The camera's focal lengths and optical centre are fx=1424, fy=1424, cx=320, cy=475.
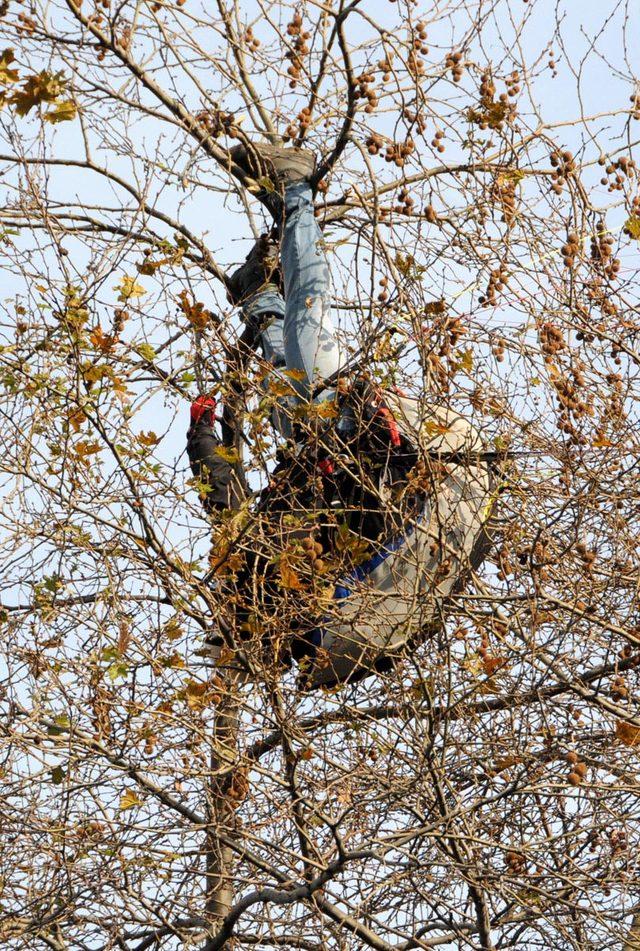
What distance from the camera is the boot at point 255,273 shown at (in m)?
7.76

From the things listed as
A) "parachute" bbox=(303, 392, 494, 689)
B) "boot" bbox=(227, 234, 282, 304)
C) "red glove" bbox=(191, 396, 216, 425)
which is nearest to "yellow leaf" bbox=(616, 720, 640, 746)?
"parachute" bbox=(303, 392, 494, 689)

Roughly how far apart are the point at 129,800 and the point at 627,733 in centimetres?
210

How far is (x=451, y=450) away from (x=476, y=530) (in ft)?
1.63

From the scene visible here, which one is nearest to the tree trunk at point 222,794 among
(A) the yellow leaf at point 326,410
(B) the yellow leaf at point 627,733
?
(A) the yellow leaf at point 326,410

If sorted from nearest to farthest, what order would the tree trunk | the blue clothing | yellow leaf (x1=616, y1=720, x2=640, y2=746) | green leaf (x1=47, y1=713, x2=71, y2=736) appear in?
green leaf (x1=47, y1=713, x2=71, y2=736), the tree trunk, yellow leaf (x1=616, y1=720, x2=640, y2=746), the blue clothing

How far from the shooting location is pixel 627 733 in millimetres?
6016

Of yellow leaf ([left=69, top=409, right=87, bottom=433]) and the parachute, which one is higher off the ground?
yellow leaf ([left=69, top=409, right=87, bottom=433])

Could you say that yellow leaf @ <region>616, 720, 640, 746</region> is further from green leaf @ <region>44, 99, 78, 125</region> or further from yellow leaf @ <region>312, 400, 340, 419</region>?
green leaf @ <region>44, 99, 78, 125</region>

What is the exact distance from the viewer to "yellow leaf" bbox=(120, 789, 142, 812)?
5742 millimetres

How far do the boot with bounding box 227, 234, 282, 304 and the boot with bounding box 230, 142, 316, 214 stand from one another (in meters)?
0.38

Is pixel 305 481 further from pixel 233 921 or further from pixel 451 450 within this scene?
pixel 233 921

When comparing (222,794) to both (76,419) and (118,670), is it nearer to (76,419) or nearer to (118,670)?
(118,670)

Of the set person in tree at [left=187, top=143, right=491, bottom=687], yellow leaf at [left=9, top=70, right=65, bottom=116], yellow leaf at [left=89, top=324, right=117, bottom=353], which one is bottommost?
person in tree at [left=187, top=143, right=491, bottom=687]

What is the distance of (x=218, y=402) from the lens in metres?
6.66
